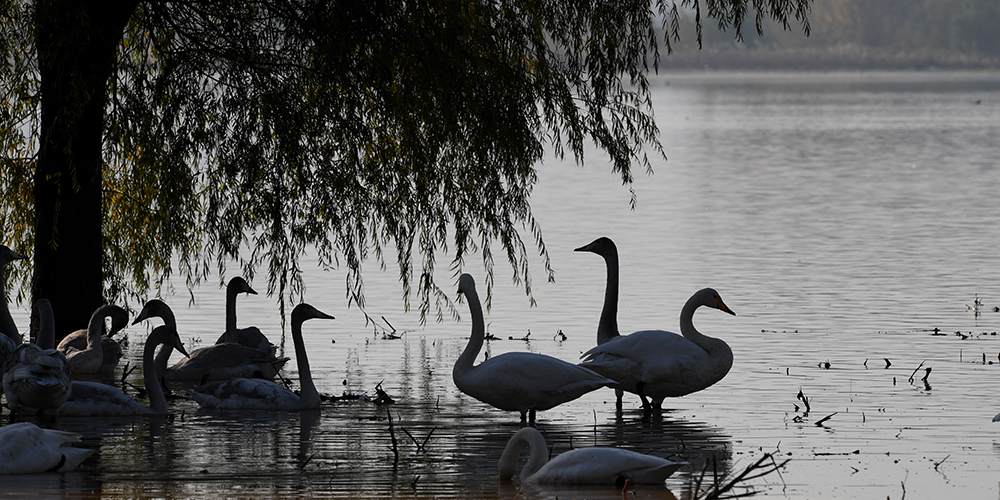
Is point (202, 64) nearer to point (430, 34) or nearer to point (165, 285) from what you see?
point (430, 34)

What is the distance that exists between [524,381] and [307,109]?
3217 millimetres

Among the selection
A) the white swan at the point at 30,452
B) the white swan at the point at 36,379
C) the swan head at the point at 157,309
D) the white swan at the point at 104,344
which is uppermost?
the swan head at the point at 157,309

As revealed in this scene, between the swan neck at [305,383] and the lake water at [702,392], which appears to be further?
the swan neck at [305,383]

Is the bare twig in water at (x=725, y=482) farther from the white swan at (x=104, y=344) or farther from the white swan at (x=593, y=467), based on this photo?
the white swan at (x=104, y=344)

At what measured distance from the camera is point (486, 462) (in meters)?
9.67

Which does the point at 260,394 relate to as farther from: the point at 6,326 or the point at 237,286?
the point at 237,286

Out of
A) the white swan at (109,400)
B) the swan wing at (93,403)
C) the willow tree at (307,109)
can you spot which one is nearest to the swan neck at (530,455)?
the white swan at (109,400)

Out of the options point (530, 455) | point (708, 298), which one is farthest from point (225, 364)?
point (530, 455)

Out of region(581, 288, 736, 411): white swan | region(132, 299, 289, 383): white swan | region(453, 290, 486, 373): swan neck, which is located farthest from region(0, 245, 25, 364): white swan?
region(581, 288, 736, 411): white swan

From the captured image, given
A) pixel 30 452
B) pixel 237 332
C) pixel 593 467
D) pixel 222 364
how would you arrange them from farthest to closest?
pixel 237 332
pixel 222 364
pixel 30 452
pixel 593 467

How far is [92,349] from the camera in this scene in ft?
42.2

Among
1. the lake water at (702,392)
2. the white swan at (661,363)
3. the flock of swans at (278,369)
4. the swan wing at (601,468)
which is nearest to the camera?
the swan wing at (601,468)

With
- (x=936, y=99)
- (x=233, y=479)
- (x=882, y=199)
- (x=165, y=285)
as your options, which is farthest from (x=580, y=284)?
(x=936, y=99)

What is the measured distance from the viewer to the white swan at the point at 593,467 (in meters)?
8.62
